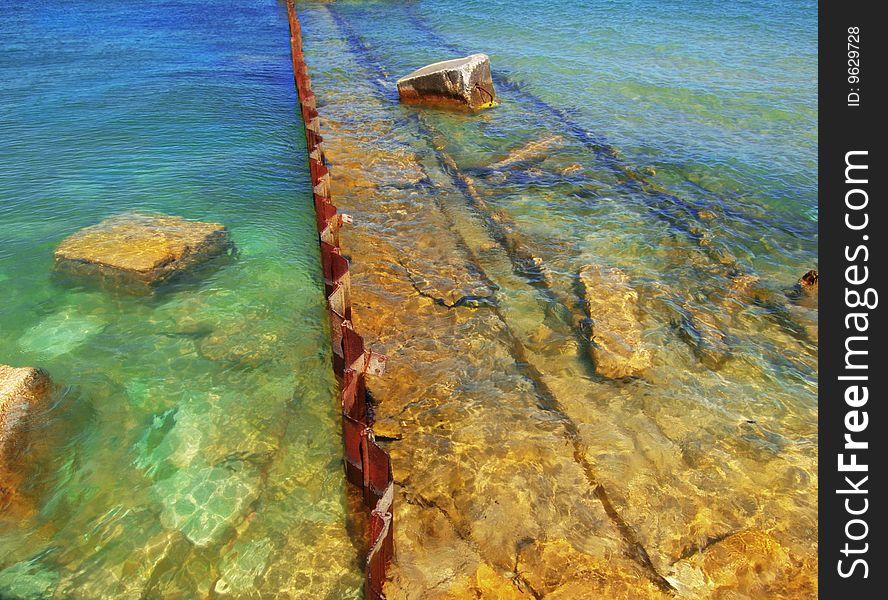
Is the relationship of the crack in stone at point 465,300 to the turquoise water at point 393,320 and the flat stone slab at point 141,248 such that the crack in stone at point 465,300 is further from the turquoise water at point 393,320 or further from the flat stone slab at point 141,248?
the flat stone slab at point 141,248

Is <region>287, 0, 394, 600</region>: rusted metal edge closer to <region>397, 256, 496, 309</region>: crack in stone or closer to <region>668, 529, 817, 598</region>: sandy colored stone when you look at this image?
<region>397, 256, 496, 309</region>: crack in stone

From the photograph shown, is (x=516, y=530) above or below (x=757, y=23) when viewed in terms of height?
below

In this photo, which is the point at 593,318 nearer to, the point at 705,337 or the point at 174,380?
the point at 705,337

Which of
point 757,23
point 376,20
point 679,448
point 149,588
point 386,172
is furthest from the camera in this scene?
point 376,20

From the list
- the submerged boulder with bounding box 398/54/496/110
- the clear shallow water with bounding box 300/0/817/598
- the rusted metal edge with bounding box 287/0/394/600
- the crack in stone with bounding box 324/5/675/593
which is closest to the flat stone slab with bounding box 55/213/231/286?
the rusted metal edge with bounding box 287/0/394/600

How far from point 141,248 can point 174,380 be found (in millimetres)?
3578

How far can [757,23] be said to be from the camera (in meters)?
33.8

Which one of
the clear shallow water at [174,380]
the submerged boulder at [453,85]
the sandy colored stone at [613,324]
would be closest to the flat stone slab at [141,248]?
the clear shallow water at [174,380]

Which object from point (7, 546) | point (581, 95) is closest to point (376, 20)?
point (581, 95)

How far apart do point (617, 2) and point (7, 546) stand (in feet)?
147

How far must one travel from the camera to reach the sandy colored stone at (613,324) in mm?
8305

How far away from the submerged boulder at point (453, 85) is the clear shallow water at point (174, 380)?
4461mm

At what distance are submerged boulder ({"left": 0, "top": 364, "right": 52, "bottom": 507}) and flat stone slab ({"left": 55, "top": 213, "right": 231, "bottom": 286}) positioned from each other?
2871 millimetres

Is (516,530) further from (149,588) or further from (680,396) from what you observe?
(149,588)
